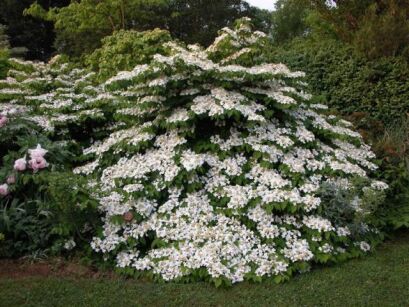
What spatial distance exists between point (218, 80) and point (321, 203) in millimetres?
1553

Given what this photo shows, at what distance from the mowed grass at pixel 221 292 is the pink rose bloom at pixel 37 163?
3.27 feet

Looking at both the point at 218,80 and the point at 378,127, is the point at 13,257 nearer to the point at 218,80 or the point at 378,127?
the point at 218,80

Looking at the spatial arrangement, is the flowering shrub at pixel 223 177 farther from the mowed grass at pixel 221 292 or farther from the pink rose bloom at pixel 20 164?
the pink rose bloom at pixel 20 164

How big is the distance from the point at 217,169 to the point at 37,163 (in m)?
1.62

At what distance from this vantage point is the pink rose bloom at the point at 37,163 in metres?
4.07

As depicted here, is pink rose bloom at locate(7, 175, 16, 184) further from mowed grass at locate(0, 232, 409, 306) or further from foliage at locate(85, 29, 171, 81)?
foliage at locate(85, 29, 171, 81)

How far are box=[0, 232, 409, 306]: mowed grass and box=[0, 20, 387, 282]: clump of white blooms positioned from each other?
136 millimetres

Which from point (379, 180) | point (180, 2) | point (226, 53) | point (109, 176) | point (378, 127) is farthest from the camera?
point (180, 2)

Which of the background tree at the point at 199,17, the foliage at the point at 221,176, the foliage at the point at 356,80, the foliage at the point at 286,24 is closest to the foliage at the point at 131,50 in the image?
the foliage at the point at 356,80

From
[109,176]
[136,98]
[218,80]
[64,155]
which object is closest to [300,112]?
[218,80]

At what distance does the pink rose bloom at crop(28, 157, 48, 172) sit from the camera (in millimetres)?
4066

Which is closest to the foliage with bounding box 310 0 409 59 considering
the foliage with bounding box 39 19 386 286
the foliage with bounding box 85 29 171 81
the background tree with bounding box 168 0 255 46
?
the foliage with bounding box 39 19 386 286

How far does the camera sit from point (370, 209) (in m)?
4.00

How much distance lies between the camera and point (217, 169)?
4285mm
